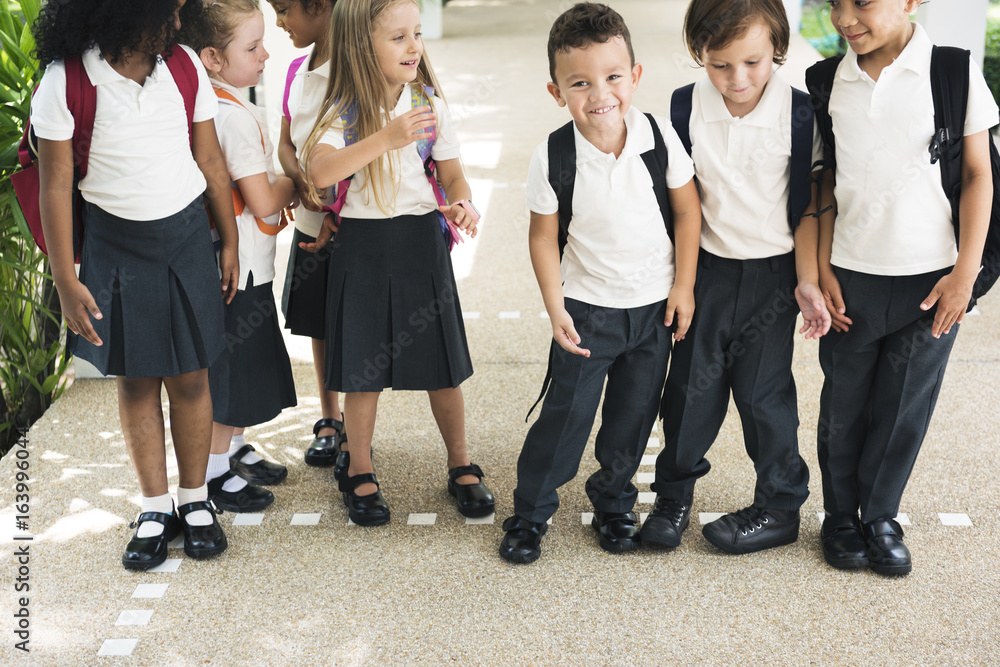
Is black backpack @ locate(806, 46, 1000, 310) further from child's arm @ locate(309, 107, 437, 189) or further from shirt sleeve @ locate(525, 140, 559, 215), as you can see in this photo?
child's arm @ locate(309, 107, 437, 189)

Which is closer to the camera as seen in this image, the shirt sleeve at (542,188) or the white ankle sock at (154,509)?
the shirt sleeve at (542,188)

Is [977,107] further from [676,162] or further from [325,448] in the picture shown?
[325,448]

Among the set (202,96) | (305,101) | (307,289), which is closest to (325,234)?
(307,289)

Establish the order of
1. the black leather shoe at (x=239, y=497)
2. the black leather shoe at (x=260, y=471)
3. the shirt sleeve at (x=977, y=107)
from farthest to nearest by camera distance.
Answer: the black leather shoe at (x=260, y=471)
the black leather shoe at (x=239, y=497)
the shirt sleeve at (x=977, y=107)

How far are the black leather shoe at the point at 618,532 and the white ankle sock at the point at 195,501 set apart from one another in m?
0.96

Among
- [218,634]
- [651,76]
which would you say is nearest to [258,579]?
[218,634]

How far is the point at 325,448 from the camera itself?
2.72 metres

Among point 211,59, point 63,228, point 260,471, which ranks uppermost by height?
point 211,59

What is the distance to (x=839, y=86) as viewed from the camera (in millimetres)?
1935

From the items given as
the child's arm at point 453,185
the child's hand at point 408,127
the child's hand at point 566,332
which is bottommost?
the child's hand at point 566,332

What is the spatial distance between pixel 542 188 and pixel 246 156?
2.40 ft

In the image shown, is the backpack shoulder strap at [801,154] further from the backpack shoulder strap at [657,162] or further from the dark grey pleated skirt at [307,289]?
the dark grey pleated skirt at [307,289]

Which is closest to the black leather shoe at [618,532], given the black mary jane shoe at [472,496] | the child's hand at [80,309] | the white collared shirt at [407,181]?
the black mary jane shoe at [472,496]

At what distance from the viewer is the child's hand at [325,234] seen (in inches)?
91.9
